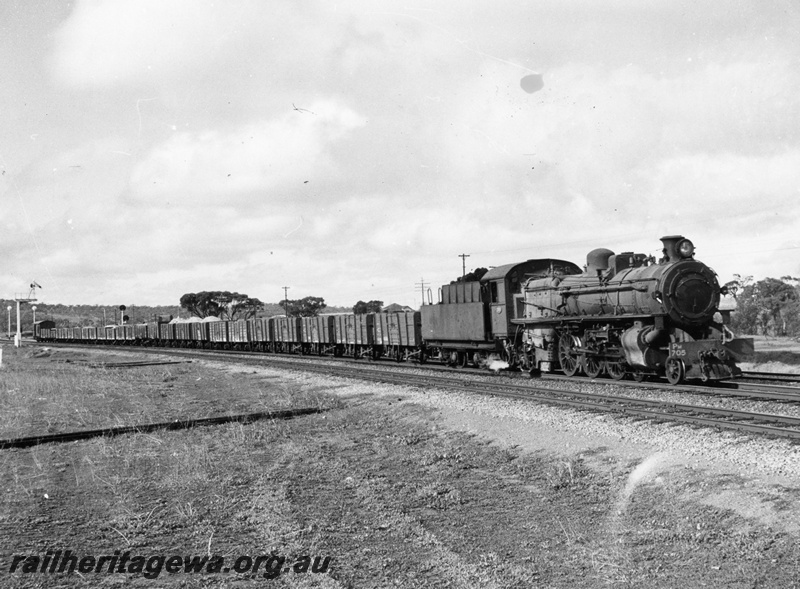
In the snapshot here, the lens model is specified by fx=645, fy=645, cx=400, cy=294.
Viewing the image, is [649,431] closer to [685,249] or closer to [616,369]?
[685,249]

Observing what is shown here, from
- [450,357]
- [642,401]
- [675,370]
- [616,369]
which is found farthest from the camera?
[450,357]

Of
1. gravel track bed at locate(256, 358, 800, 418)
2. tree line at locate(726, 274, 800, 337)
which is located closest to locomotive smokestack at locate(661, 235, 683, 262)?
gravel track bed at locate(256, 358, 800, 418)

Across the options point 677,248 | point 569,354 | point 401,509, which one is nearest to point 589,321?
point 569,354

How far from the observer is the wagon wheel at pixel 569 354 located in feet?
60.8

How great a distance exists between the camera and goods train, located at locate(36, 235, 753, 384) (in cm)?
1537

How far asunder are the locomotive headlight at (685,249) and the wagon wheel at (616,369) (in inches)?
125

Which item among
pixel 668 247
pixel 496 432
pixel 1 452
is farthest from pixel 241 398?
pixel 668 247

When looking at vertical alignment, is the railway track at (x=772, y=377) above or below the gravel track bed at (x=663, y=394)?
below

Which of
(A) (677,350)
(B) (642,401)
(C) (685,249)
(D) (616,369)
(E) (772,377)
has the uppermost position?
(C) (685,249)

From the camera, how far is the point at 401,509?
7.10m

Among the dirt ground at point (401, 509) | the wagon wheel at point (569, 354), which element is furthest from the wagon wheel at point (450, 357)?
the dirt ground at point (401, 509)

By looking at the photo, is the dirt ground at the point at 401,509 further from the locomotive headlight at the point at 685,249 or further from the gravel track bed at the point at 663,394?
the locomotive headlight at the point at 685,249

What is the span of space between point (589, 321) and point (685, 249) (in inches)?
120

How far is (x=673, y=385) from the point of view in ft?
50.3
